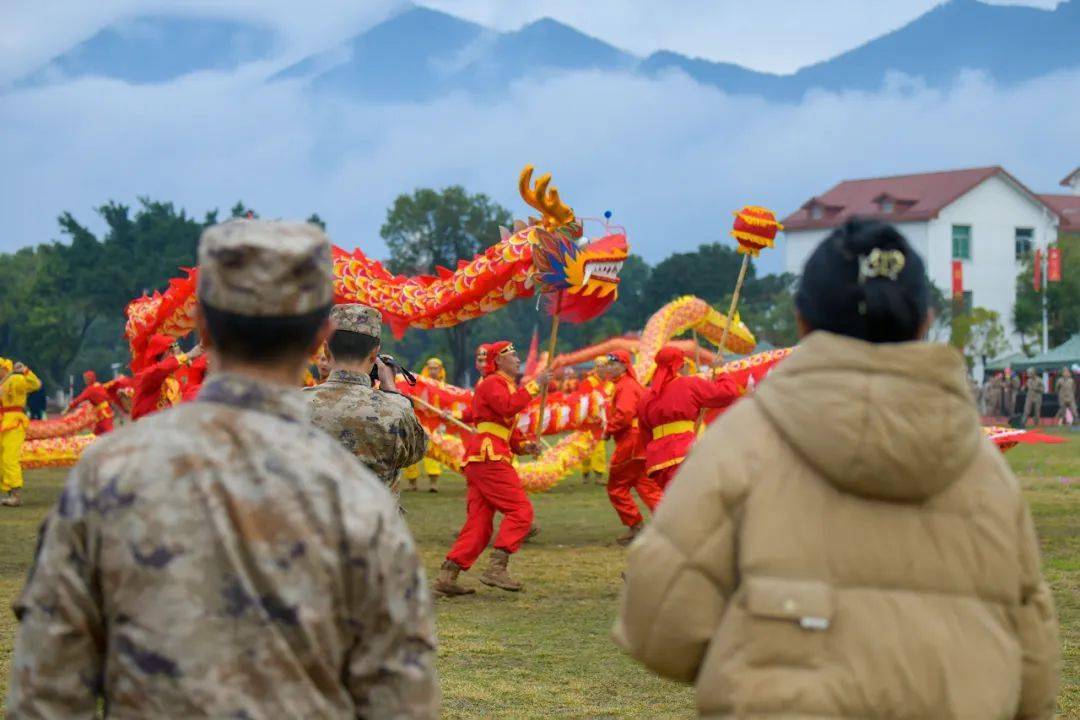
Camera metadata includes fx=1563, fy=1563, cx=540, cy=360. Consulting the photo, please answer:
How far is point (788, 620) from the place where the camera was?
102 inches

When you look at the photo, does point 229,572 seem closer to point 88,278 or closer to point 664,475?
point 664,475

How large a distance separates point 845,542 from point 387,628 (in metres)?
0.79

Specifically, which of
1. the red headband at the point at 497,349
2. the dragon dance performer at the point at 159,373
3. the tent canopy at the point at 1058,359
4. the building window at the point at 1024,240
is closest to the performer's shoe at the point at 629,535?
the red headband at the point at 497,349

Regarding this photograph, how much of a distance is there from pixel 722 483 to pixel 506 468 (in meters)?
7.58

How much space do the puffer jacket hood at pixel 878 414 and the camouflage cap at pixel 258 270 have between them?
820 mm

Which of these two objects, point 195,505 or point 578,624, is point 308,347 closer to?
point 195,505

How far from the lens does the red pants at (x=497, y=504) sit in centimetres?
988

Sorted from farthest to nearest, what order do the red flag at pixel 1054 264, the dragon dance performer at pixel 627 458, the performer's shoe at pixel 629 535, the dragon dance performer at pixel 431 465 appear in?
the red flag at pixel 1054 264
the dragon dance performer at pixel 431 465
the performer's shoe at pixel 629 535
the dragon dance performer at pixel 627 458

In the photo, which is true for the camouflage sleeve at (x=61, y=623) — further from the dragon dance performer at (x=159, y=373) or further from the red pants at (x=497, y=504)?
the dragon dance performer at (x=159, y=373)

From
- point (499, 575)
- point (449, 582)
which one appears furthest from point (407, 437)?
point (499, 575)

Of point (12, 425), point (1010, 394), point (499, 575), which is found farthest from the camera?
point (1010, 394)

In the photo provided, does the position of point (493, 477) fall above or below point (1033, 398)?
above

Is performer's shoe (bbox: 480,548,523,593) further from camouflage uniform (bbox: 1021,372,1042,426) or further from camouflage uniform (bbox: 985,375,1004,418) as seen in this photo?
camouflage uniform (bbox: 985,375,1004,418)

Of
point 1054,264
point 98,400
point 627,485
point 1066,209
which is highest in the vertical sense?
point 1066,209
